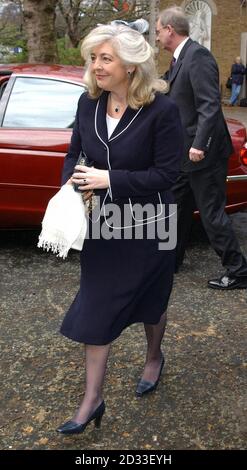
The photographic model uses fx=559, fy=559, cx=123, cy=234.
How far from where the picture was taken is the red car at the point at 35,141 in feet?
14.2

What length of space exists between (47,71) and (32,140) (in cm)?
69

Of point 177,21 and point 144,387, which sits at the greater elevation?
point 177,21

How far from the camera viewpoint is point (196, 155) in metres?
3.68

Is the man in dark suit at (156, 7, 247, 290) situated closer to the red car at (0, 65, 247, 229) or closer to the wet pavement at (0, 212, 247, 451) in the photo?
the wet pavement at (0, 212, 247, 451)

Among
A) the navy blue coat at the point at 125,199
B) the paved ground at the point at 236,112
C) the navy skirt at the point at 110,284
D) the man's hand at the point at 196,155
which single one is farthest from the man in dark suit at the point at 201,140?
the paved ground at the point at 236,112

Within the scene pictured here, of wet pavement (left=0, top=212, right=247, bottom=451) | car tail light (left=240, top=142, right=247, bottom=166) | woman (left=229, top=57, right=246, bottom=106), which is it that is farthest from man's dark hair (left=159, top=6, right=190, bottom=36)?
woman (left=229, top=57, right=246, bottom=106)

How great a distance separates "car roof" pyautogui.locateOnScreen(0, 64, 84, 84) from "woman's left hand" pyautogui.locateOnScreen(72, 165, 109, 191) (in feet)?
8.02

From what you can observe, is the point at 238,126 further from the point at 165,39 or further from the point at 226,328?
the point at 226,328

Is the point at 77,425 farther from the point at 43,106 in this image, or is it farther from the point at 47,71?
the point at 47,71

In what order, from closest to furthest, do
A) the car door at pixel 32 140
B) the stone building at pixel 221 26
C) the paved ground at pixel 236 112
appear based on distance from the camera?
the car door at pixel 32 140
the paved ground at pixel 236 112
the stone building at pixel 221 26

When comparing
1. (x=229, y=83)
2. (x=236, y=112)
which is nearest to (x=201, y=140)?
(x=236, y=112)

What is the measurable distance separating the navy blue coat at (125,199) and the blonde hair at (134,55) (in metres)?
0.05

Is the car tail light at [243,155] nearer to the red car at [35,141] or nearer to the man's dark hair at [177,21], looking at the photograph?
the red car at [35,141]
